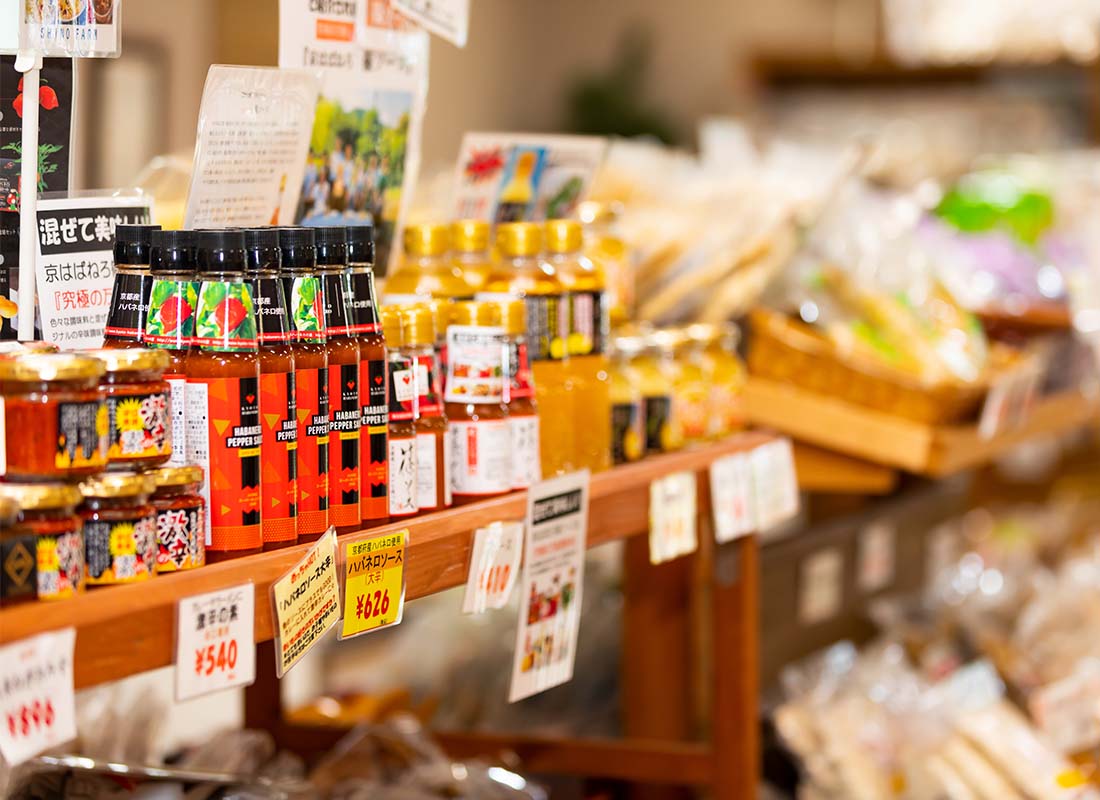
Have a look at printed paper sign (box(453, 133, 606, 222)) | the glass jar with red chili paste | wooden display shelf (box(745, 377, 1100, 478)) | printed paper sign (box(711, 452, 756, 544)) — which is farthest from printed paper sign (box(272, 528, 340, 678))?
wooden display shelf (box(745, 377, 1100, 478))

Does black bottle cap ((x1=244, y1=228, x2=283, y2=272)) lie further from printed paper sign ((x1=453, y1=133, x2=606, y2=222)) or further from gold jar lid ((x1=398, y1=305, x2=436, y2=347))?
printed paper sign ((x1=453, y1=133, x2=606, y2=222))

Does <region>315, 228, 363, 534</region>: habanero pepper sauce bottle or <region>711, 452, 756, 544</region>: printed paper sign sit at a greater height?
<region>315, 228, 363, 534</region>: habanero pepper sauce bottle

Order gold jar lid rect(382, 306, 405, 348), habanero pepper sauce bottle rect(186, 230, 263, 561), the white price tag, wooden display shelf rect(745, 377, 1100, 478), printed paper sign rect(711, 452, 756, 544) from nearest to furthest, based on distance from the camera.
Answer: habanero pepper sauce bottle rect(186, 230, 263, 561), gold jar lid rect(382, 306, 405, 348), printed paper sign rect(711, 452, 756, 544), wooden display shelf rect(745, 377, 1100, 478), the white price tag

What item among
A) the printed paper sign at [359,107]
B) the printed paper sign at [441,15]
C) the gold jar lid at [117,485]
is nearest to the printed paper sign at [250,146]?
the printed paper sign at [359,107]

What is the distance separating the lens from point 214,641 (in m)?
1.09

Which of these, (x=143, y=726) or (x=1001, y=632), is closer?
(x=143, y=726)

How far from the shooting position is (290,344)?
119 cm

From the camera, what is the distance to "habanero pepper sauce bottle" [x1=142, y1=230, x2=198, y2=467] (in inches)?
44.6

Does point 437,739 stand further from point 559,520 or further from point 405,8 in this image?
point 405,8

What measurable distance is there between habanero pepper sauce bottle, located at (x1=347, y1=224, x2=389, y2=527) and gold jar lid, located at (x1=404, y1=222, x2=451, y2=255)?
254 millimetres

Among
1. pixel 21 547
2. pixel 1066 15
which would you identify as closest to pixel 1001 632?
pixel 21 547

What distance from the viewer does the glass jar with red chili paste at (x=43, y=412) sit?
0.97 m

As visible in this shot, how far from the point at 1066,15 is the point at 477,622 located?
3.61 meters

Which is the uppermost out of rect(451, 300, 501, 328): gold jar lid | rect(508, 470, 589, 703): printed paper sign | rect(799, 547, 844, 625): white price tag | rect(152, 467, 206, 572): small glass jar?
rect(451, 300, 501, 328): gold jar lid
